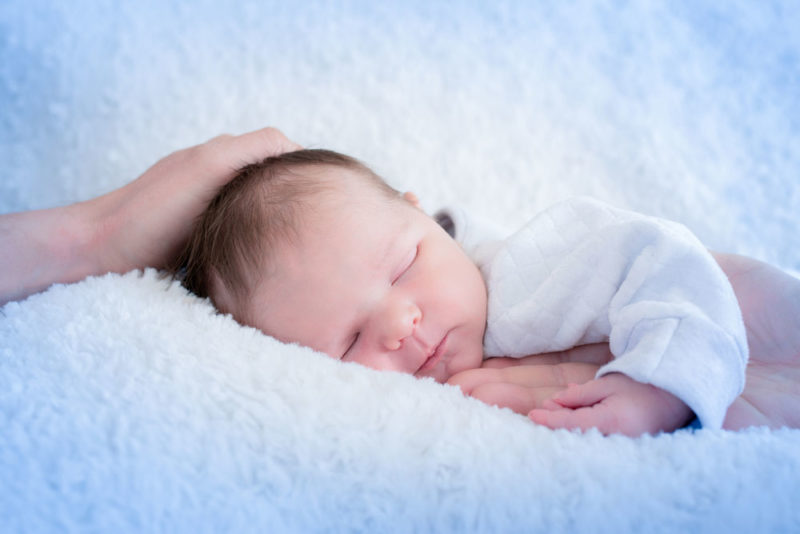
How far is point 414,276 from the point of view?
959 millimetres

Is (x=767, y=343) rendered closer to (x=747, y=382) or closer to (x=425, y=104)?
(x=747, y=382)

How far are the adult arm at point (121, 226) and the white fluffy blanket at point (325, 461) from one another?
1.15 ft

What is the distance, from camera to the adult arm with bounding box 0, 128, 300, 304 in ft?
3.50

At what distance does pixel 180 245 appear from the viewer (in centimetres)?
117

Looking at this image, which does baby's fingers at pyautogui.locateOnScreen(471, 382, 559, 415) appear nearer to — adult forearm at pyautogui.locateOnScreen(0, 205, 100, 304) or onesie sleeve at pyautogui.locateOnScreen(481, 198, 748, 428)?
onesie sleeve at pyautogui.locateOnScreen(481, 198, 748, 428)

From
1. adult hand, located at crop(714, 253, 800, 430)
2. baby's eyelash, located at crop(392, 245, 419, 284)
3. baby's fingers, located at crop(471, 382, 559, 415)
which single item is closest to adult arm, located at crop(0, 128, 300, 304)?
baby's eyelash, located at crop(392, 245, 419, 284)

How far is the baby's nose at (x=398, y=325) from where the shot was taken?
0.89 metres

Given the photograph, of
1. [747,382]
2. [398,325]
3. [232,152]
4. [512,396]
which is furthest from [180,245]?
[747,382]

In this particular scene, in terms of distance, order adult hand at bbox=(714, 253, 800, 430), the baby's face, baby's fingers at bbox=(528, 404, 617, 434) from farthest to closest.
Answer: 1. the baby's face
2. adult hand at bbox=(714, 253, 800, 430)
3. baby's fingers at bbox=(528, 404, 617, 434)

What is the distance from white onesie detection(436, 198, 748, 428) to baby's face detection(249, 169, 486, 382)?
0.09 metres

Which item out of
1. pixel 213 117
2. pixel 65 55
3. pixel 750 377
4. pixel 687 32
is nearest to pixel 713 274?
pixel 750 377

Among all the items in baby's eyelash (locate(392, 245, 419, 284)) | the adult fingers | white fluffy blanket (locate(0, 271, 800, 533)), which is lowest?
white fluffy blanket (locate(0, 271, 800, 533))

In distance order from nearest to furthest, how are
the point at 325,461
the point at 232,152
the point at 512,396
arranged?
the point at 325,461, the point at 512,396, the point at 232,152

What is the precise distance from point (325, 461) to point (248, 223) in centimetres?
48
